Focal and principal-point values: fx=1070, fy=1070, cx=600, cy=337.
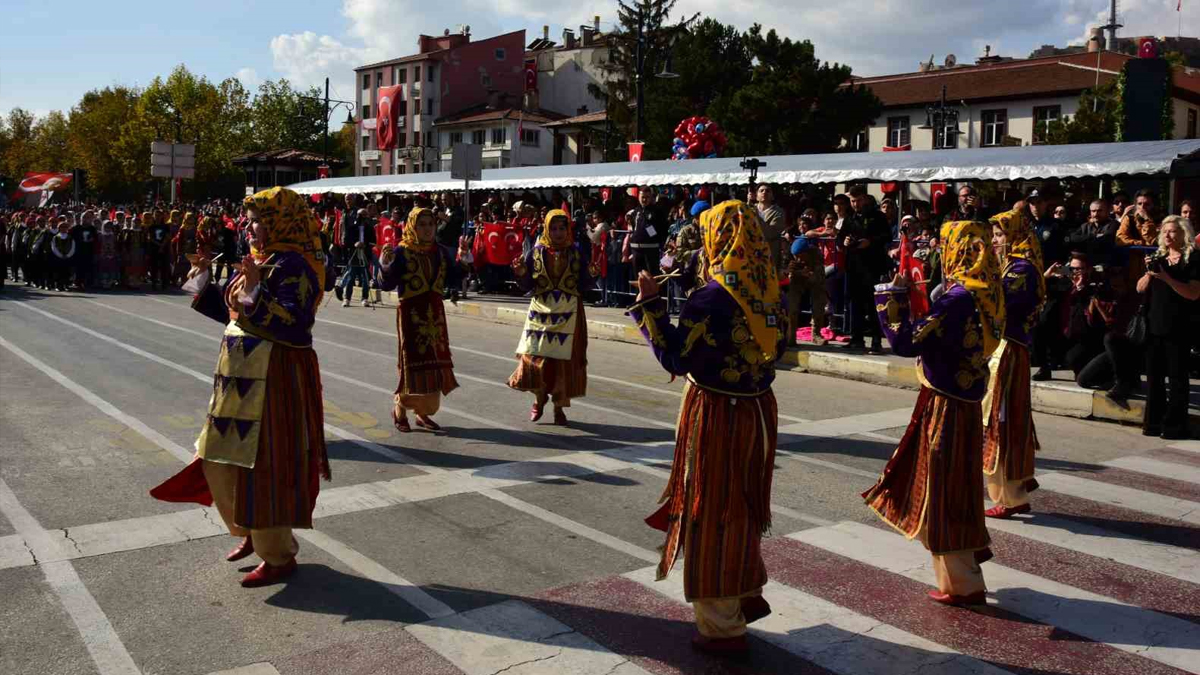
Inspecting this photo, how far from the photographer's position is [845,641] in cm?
495

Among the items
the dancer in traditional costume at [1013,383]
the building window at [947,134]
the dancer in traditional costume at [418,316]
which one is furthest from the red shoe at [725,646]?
the building window at [947,134]

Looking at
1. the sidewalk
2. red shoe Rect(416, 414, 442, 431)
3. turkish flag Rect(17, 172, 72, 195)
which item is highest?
turkish flag Rect(17, 172, 72, 195)

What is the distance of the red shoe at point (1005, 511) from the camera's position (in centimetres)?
713

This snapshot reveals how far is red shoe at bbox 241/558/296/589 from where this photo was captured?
18.3 ft

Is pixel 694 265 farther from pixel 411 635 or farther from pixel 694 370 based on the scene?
pixel 411 635

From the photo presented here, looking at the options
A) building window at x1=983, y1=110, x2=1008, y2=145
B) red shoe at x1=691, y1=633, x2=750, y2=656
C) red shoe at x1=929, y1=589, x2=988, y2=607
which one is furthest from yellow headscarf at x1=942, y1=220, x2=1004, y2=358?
building window at x1=983, y1=110, x2=1008, y2=145

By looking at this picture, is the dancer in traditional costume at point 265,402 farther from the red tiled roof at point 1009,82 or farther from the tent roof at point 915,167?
the red tiled roof at point 1009,82

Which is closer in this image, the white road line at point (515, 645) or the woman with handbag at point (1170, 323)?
the white road line at point (515, 645)

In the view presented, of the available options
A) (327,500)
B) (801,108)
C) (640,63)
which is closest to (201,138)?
(801,108)

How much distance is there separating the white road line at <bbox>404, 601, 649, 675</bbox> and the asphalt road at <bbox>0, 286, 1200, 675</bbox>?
0.04ft

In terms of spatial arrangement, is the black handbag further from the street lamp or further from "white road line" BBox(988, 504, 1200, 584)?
the street lamp

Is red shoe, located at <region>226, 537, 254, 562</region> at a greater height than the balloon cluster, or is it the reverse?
the balloon cluster

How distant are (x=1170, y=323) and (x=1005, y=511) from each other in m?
3.86

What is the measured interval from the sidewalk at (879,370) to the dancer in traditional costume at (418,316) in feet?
19.3
